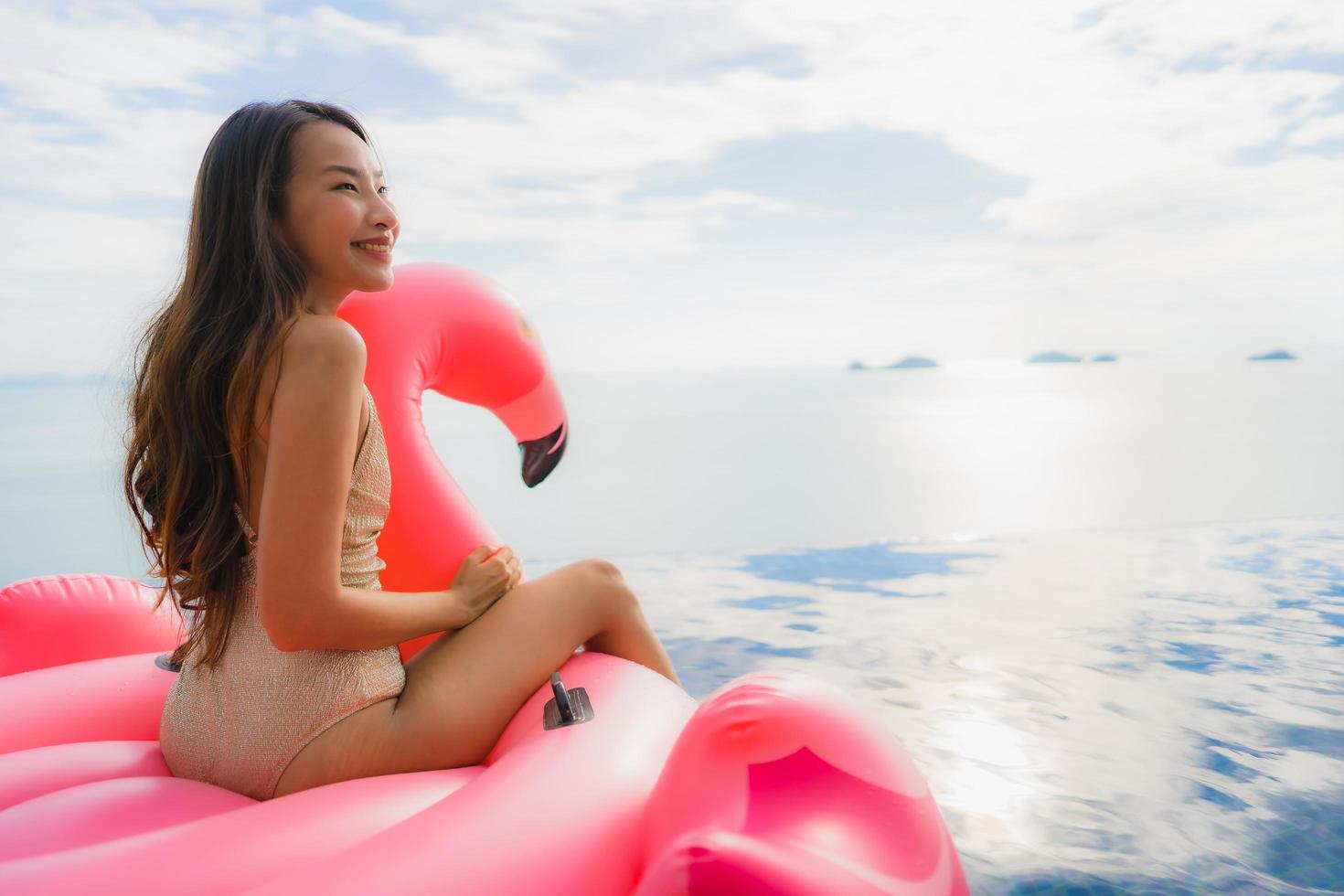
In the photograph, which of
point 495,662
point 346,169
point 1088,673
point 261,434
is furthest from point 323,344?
point 1088,673

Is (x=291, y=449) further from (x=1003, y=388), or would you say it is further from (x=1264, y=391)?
(x=1003, y=388)

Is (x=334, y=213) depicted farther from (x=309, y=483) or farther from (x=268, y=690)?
(x=268, y=690)

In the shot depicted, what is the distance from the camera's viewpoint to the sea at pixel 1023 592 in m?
1.34

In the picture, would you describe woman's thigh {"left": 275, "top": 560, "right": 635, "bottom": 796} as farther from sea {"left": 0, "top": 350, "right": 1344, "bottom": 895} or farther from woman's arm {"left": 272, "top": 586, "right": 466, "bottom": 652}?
sea {"left": 0, "top": 350, "right": 1344, "bottom": 895}

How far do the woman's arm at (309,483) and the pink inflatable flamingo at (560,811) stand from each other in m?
0.14

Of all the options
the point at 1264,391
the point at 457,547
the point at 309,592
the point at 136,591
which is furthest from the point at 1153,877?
the point at 1264,391

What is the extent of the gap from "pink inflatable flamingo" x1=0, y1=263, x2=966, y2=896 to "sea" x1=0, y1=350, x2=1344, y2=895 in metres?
0.14

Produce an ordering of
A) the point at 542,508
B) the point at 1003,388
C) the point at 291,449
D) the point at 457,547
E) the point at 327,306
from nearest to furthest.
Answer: the point at 291,449
the point at 327,306
the point at 457,547
the point at 542,508
the point at 1003,388

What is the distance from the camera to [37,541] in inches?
153

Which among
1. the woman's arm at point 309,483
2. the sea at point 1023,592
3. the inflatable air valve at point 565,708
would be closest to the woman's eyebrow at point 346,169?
the woman's arm at point 309,483

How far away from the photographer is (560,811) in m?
0.79

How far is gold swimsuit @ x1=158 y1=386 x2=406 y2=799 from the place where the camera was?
89cm

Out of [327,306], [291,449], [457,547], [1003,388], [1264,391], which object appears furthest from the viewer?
[1003,388]

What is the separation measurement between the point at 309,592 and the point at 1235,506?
4015 mm
